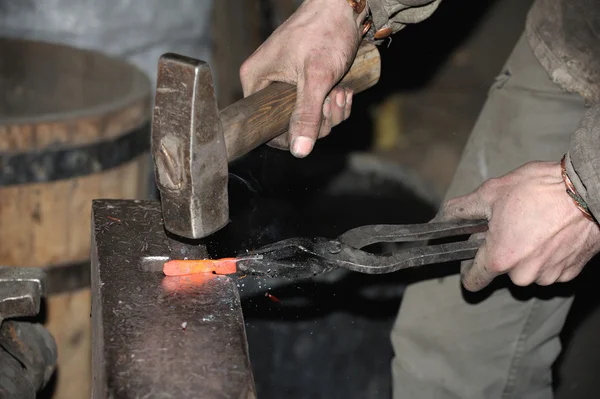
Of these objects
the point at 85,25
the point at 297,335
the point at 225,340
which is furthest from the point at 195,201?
the point at 85,25

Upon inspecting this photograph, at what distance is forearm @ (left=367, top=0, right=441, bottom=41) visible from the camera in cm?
170

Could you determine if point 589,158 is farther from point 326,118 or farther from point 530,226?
point 326,118

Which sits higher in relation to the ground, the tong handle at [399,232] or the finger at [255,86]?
the finger at [255,86]

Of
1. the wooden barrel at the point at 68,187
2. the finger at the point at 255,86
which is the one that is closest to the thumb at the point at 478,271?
the finger at the point at 255,86

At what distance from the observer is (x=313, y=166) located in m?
2.95

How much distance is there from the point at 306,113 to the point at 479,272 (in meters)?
0.49

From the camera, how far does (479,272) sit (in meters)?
1.57

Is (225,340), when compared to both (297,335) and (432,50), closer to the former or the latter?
(297,335)

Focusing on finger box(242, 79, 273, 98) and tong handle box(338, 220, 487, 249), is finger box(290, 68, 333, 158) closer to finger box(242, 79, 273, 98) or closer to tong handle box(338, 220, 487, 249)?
finger box(242, 79, 273, 98)

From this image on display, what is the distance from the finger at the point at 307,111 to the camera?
5.03 ft

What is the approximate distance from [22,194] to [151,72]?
1.36m

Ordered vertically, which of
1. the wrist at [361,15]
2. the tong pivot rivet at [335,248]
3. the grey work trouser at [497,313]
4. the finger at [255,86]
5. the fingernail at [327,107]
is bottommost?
the grey work trouser at [497,313]

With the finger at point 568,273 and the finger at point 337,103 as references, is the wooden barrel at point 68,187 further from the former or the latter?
the finger at point 568,273

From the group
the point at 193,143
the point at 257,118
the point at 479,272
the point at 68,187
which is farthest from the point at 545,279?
the point at 68,187
